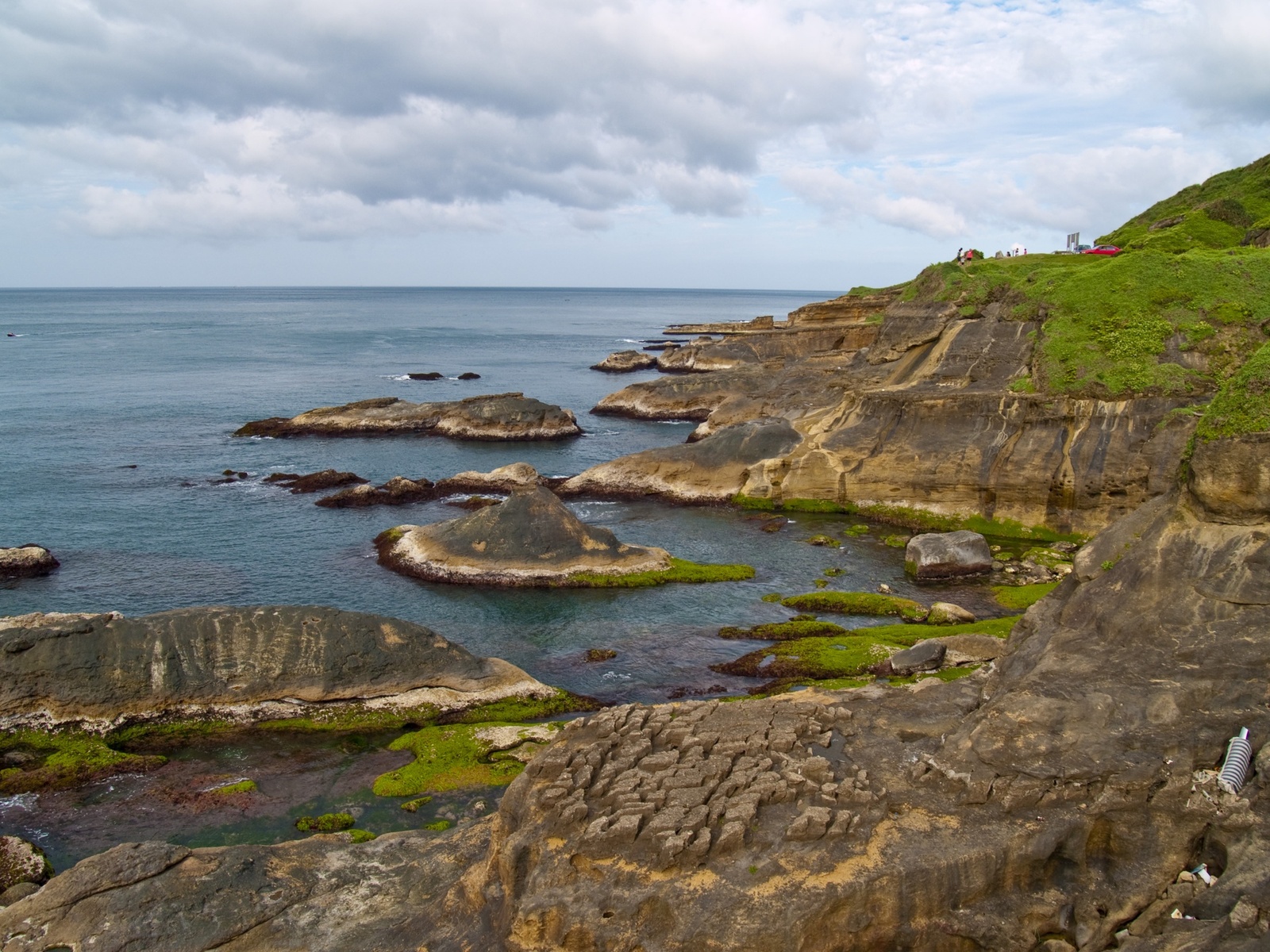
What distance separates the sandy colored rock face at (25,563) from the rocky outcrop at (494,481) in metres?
23.9

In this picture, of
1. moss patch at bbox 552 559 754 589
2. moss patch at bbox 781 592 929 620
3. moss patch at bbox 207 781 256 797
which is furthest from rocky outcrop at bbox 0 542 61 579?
moss patch at bbox 781 592 929 620

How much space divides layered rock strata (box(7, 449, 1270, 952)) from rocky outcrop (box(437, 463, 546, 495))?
141 feet

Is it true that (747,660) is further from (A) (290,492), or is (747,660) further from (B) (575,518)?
(A) (290,492)

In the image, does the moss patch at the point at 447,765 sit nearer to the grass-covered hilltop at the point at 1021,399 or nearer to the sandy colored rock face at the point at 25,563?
the sandy colored rock face at the point at 25,563

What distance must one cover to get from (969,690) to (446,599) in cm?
2621

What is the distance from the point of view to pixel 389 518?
57500 millimetres

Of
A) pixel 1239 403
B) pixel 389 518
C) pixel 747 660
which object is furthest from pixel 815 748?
pixel 389 518

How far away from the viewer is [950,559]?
46562 millimetres

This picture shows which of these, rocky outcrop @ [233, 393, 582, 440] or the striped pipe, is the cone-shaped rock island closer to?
the striped pipe

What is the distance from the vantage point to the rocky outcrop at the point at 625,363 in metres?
142

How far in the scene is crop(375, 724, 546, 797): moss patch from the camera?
88.0ft

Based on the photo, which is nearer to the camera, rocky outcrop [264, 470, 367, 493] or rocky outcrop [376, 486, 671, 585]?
rocky outcrop [376, 486, 671, 585]

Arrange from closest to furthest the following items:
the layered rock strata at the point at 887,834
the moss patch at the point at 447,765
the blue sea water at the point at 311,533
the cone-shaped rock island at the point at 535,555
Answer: the layered rock strata at the point at 887,834 < the moss patch at the point at 447,765 < the blue sea water at the point at 311,533 < the cone-shaped rock island at the point at 535,555

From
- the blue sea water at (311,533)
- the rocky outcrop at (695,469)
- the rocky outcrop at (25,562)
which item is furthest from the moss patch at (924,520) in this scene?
the rocky outcrop at (25,562)
